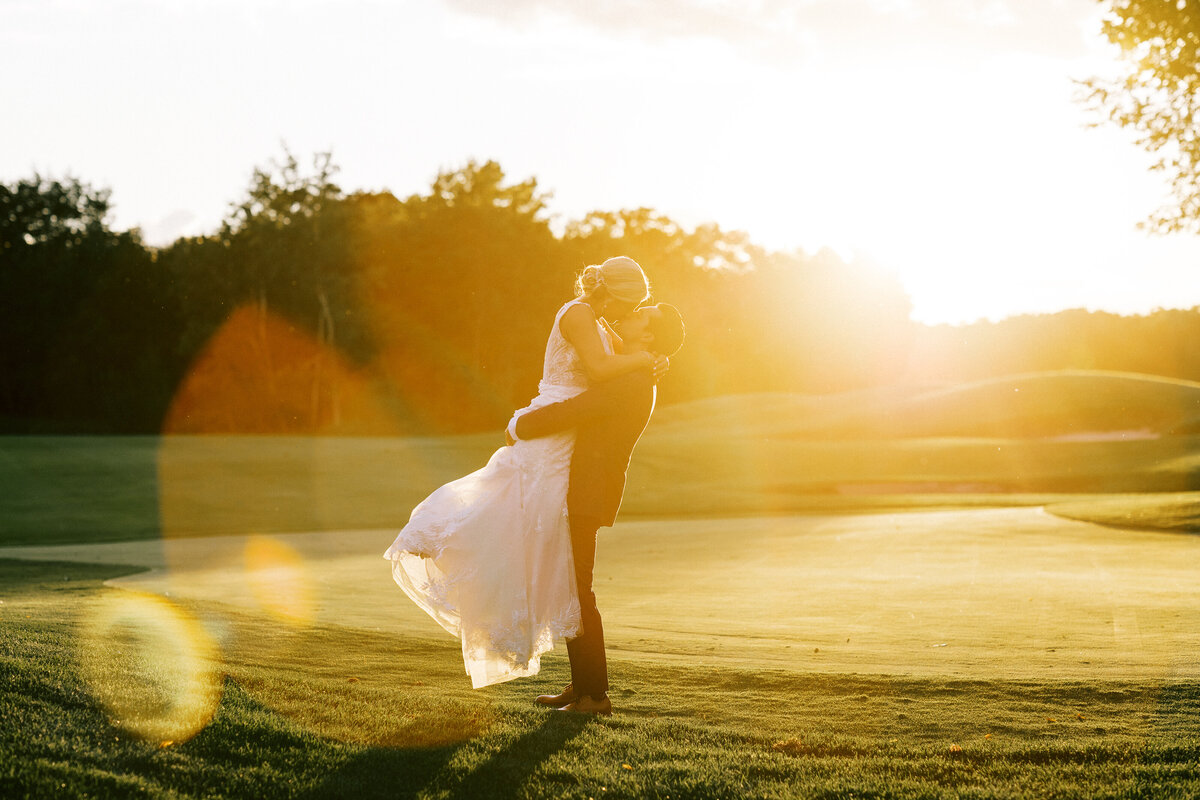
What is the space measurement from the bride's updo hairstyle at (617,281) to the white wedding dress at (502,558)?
0.52 ft

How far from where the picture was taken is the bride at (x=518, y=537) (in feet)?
16.5

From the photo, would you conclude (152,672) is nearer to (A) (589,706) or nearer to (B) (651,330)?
(A) (589,706)

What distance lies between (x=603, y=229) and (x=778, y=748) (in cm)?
5437

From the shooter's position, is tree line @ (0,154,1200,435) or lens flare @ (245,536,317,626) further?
tree line @ (0,154,1200,435)

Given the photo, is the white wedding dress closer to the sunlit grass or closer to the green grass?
the green grass

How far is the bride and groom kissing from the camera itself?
16.6 ft

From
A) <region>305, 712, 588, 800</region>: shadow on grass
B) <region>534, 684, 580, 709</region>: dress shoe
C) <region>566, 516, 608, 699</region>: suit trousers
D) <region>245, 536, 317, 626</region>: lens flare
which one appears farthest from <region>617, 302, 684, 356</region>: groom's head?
<region>245, 536, 317, 626</region>: lens flare

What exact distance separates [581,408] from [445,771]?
1.79m

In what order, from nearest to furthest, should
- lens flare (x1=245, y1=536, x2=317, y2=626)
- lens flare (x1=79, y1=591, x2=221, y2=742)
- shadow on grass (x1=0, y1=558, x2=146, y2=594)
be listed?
lens flare (x1=79, y1=591, x2=221, y2=742) < lens flare (x1=245, y1=536, x2=317, y2=626) < shadow on grass (x1=0, y1=558, x2=146, y2=594)

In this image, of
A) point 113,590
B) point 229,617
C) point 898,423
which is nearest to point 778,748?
point 229,617

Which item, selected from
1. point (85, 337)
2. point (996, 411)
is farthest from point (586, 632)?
point (85, 337)

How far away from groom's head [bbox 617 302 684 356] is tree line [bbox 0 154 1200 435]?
127 feet

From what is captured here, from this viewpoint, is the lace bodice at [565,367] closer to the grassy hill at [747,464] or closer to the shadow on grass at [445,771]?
the shadow on grass at [445,771]

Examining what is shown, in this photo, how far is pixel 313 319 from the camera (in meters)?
43.4
